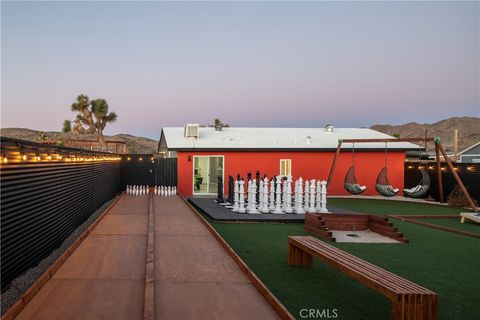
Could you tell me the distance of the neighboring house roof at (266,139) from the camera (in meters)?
21.7

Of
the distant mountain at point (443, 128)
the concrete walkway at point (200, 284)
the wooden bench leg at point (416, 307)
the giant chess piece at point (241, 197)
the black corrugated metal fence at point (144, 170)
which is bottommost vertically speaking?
the concrete walkway at point (200, 284)

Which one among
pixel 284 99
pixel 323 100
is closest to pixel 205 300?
pixel 284 99

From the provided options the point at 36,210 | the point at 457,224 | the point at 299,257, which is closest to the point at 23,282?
the point at 36,210

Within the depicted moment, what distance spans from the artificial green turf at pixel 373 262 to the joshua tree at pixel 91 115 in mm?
56573

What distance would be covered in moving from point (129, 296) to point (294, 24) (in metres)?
19.2

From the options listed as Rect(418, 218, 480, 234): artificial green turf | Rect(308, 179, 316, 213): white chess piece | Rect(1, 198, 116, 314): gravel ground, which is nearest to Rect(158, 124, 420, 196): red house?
Rect(308, 179, 316, 213): white chess piece

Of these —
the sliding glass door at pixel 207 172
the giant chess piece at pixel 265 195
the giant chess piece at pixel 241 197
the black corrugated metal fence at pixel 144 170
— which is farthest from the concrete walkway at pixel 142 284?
the black corrugated metal fence at pixel 144 170

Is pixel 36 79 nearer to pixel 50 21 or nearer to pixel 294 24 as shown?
pixel 50 21

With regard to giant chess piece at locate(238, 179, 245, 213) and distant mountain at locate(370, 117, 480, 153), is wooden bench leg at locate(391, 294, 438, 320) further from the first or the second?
distant mountain at locate(370, 117, 480, 153)

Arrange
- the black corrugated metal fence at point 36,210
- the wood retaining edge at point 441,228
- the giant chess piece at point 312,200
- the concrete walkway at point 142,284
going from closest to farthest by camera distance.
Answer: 1. the concrete walkway at point 142,284
2. the black corrugated metal fence at point 36,210
3. the wood retaining edge at point 441,228
4. the giant chess piece at point 312,200

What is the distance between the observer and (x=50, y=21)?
18.1 metres

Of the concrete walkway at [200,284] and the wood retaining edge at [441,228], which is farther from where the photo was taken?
the wood retaining edge at [441,228]

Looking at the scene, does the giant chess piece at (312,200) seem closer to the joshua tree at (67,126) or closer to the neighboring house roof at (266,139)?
the neighboring house roof at (266,139)

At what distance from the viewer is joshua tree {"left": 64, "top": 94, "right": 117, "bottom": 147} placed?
206ft
